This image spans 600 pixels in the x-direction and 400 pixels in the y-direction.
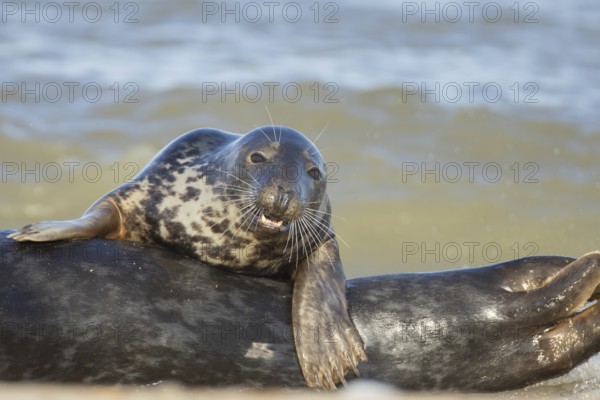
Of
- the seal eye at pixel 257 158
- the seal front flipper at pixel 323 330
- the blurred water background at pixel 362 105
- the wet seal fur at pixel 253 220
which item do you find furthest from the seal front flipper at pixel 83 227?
the blurred water background at pixel 362 105

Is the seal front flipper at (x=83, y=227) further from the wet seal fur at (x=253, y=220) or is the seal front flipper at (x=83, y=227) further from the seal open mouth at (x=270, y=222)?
the seal open mouth at (x=270, y=222)

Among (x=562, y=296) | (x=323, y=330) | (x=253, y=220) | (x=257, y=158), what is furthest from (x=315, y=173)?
(x=562, y=296)

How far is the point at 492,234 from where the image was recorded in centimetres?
989

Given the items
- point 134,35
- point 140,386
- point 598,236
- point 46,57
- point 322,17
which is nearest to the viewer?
point 140,386

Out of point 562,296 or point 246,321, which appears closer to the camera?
point 246,321

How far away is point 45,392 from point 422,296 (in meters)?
2.20

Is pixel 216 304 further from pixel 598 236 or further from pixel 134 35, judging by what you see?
pixel 134 35

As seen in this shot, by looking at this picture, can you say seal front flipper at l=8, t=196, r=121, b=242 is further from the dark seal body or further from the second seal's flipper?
the second seal's flipper

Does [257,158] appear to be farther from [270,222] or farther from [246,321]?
[246,321]

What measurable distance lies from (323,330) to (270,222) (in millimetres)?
588

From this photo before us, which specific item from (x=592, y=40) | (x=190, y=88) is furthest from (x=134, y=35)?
(x=592, y=40)

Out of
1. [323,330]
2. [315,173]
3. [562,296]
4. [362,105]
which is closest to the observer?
[323,330]

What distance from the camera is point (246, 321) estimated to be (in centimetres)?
506

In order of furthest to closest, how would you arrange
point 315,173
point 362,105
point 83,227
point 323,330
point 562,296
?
point 362,105, point 315,173, point 562,296, point 83,227, point 323,330
